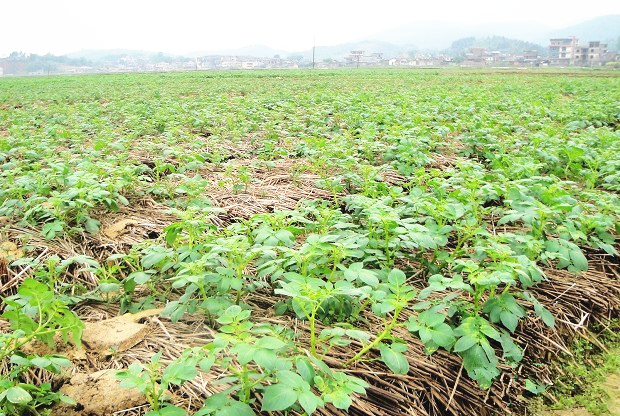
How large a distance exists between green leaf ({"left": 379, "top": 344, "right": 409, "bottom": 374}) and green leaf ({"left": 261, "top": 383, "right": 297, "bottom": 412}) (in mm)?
512

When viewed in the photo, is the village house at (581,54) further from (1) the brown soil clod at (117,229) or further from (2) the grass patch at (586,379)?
(1) the brown soil clod at (117,229)

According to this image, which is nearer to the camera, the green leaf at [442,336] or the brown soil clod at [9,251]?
the green leaf at [442,336]

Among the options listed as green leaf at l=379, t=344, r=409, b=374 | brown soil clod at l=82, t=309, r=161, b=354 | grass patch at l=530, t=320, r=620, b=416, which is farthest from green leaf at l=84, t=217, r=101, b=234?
grass patch at l=530, t=320, r=620, b=416

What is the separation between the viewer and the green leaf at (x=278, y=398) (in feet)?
4.99

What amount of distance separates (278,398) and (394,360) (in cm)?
59

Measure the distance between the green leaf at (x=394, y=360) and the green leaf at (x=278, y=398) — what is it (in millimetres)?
512

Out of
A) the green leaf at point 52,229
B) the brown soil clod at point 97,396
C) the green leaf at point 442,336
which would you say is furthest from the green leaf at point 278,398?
the green leaf at point 52,229

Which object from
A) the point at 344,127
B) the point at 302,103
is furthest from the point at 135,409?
the point at 302,103

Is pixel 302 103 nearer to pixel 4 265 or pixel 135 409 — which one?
pixel 4 265

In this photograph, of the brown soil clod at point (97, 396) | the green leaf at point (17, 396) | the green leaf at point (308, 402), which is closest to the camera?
the green leaf at point (308, 402)

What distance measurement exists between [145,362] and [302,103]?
10066 millimetres

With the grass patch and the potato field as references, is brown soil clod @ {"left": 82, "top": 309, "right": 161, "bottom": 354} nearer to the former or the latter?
the potato field

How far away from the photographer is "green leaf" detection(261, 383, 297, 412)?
1.52 metres

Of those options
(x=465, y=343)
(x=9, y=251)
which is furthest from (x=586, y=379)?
(x=9, y=251)
